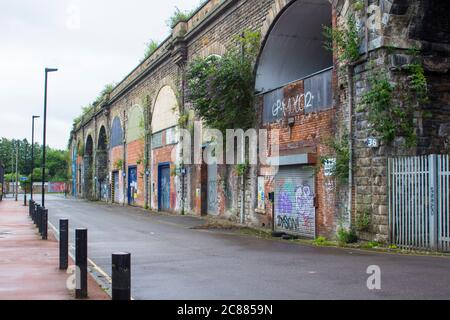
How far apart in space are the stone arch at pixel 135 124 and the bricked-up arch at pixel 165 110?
10.0 feet

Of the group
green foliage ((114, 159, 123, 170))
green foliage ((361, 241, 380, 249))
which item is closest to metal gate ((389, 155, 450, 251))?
green foliage ((361, 241, 380, 249))

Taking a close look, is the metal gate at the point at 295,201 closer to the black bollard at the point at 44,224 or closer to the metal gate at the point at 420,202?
the metal gate at the point at 420,202

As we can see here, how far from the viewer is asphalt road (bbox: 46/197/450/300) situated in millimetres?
7867

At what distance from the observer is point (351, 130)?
14648mm

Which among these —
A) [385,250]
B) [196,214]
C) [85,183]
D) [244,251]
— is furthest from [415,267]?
[85,183]

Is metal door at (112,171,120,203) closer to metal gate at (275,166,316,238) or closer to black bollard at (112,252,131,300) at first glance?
metal gate at (275,166,316,238)

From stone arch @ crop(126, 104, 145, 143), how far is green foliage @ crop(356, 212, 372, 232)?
2507 centimetres

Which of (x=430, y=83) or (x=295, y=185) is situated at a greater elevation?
(x=430, y=83)

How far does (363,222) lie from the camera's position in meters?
14.0

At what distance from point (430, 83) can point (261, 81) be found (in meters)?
7.63

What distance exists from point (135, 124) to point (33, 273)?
3102 cm

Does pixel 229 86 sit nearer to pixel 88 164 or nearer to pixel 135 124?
pixel 135 124

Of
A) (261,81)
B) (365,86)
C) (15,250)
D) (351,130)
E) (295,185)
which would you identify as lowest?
(15,250)
